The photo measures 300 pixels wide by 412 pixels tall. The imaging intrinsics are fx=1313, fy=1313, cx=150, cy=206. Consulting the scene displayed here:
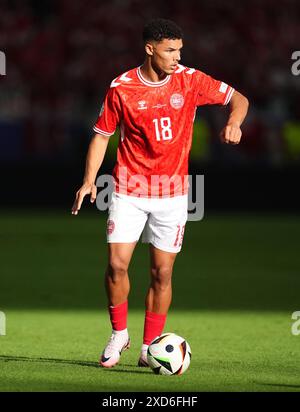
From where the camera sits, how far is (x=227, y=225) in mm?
20828

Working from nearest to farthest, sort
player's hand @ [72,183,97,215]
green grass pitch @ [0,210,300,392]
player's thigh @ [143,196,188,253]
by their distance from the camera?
green grass pitch @ [0,210,300,392] < player's hand @ [72,183,97,215] < player's thigh @ [143,196,188,253]

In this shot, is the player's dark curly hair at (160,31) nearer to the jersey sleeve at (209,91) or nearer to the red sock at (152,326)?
the jersey sleeve at (209,91)

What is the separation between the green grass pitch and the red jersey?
124cm

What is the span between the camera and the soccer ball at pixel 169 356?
8.27 meters

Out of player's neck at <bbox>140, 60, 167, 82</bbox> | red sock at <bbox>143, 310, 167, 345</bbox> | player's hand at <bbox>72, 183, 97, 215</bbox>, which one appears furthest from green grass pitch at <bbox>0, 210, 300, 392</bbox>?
player's neck at <bbox>140, 60, 167, 82</bbox>

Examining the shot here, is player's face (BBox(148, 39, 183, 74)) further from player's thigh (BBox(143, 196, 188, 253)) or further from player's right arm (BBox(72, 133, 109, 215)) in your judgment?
player's thigh (BBox(143, 196, 188, 253))

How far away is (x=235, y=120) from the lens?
28.4 feet

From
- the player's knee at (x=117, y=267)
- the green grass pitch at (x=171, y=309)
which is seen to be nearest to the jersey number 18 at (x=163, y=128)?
the player's knee at (x=117, y=267)

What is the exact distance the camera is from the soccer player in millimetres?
8633

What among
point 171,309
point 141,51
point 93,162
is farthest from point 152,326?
point 141,51

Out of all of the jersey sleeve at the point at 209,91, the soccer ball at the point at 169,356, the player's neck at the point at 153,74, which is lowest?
the soccer ball at the point at 169,356

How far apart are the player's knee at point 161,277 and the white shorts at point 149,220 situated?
0.45 ft

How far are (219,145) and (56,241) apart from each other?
1168 cm
